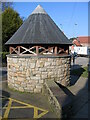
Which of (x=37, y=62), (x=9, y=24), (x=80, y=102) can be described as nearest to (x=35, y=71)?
(x=37, y=62)

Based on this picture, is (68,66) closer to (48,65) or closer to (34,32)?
(48,65)

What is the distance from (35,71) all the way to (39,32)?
2472mm

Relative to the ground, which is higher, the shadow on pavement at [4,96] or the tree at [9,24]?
the tree at [9,24]

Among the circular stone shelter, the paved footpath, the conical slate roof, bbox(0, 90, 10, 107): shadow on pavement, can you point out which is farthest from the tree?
the paved footpath

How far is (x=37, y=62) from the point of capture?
384 inches

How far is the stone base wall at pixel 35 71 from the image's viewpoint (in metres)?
9.79

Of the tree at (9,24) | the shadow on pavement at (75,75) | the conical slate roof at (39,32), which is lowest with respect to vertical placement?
the shadow on pavement at (75,75)

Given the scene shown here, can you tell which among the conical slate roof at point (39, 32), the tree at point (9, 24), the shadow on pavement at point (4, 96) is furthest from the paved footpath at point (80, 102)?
the tree at point (9, 24)

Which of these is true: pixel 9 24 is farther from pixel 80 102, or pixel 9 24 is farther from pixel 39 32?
pixel 80 102

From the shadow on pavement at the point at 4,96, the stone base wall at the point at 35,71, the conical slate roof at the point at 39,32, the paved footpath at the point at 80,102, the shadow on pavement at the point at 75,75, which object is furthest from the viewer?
the shadow on pavement at the point at 75,75

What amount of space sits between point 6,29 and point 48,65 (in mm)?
15435

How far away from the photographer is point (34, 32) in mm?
10422

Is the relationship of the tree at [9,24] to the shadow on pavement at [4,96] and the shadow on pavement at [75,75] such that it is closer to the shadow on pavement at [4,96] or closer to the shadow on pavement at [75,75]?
the shadow on pavement at [75,75]

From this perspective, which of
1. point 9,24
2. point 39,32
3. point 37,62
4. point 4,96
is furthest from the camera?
point 9,24
